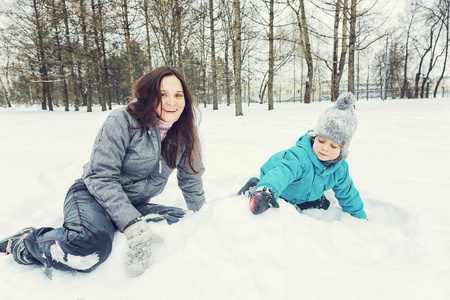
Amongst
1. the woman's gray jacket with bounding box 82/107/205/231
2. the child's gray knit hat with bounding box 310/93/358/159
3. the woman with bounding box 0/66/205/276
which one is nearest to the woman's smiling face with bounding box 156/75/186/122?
the woman with bounding box 0/66/205/276

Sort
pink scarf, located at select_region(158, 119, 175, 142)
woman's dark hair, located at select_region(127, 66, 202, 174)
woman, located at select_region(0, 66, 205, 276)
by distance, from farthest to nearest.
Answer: pink scarf, located at select_region(158, 119, 175, 142) < woman's dark hair, located at select_region(127, 66, 202, 174) < woman, located at select_region(0, 66, 205, 276)

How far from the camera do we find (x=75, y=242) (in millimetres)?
1267

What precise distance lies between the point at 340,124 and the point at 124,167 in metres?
1.61

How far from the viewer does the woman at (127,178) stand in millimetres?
1268

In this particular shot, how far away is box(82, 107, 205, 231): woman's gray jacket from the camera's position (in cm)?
141

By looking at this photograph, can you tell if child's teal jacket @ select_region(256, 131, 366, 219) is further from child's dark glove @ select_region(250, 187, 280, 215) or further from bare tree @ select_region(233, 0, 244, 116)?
bare tree @ select_region(233, 0, 244, 116)

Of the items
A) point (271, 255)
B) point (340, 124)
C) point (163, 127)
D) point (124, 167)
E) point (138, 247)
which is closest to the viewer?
point (271, 255)

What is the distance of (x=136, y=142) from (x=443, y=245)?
1985 millimetres

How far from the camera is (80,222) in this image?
4.40 ft

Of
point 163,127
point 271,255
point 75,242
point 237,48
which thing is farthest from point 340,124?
point 237,48

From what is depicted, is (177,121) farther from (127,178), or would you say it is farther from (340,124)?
(340,124)

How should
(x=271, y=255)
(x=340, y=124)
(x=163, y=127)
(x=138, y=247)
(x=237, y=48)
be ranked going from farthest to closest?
(x=237, y=48)
(x=340, y=124)
(x=163, y=127)
(x=138, y=247)
(x=271, y=255)

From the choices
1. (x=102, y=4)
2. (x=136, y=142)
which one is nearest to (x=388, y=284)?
(x=136, y=142)

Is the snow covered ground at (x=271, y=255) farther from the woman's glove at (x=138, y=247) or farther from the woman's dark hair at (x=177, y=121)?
the woman's dark hair at (x=177, y=121)
